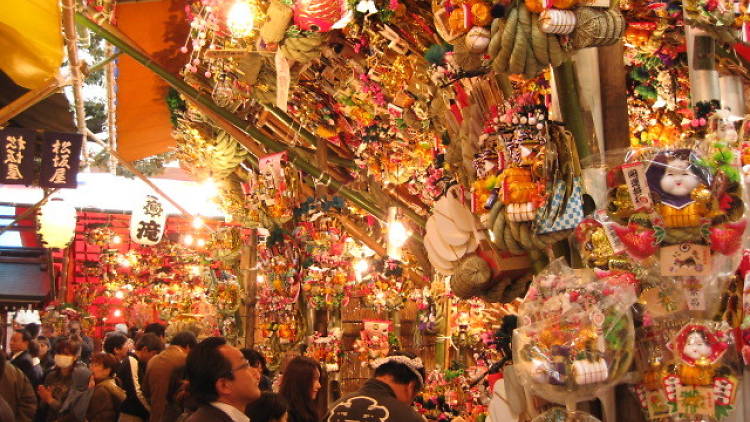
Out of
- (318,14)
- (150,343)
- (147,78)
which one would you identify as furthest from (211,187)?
(318,14)

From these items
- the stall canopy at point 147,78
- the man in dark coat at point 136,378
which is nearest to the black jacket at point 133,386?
the man in dark coat at point 136,378

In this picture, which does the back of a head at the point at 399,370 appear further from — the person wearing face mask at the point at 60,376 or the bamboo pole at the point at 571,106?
the person wearing face mask at the point at 60,376

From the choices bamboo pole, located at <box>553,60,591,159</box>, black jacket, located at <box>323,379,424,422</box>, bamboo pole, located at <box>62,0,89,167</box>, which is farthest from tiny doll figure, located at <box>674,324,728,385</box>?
bamboo pole, located at <box>62,0,89,167</box>

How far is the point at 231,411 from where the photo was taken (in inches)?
103

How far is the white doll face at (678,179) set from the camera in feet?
7.74

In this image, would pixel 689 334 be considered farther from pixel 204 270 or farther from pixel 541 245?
pixel 204 270

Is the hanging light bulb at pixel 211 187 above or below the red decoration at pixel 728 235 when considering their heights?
above

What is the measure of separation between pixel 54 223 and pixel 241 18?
7.13 meters

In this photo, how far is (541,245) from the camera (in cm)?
282

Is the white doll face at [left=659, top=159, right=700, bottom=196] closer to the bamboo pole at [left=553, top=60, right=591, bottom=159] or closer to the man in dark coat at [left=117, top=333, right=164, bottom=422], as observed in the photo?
the bamboo pole at [left=553, top=60, right=591, bottom=159]

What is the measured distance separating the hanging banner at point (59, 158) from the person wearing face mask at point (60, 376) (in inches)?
114

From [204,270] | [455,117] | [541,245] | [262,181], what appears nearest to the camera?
[541,245]

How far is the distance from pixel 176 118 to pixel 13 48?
6.51 m

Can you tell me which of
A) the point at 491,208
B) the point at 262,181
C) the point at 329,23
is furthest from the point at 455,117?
the point at 262,181
